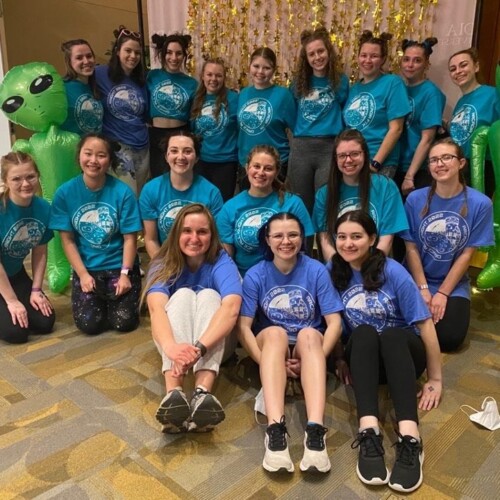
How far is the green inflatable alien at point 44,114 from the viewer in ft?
9.48

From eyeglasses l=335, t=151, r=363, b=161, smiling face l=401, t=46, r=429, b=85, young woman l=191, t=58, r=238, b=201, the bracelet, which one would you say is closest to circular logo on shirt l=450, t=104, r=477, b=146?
smiling face l=401, t=46, r=429, b=85

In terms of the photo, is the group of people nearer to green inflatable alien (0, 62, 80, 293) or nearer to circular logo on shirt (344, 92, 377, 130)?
circular logo on shirt (344, 92, 377, 130)

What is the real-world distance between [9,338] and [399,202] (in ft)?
6.40

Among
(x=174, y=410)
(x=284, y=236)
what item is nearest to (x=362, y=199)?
(x=284, y=236)

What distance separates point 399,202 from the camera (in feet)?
7.93

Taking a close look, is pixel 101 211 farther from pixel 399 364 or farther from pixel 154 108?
pixel 399 364

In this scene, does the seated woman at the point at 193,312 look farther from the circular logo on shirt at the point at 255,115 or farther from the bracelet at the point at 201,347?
the circular logo on shirt at the point at 255,115

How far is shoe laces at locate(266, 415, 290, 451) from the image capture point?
164cm

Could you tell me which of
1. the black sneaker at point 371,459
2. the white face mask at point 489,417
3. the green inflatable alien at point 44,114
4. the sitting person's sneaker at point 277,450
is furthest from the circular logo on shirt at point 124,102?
the white face mask at point 489,417

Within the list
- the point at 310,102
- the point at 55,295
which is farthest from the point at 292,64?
the point at 55,295

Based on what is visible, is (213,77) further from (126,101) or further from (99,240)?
(99,240)

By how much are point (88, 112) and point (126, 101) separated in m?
0.24

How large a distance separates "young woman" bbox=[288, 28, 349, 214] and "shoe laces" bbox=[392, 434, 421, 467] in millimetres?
1627

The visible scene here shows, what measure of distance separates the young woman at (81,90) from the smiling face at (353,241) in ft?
6.18
